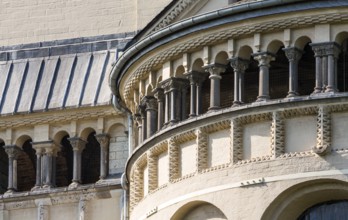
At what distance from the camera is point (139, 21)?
161ft

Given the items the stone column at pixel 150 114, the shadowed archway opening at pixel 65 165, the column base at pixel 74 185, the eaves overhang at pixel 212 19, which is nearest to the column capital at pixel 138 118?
the stone column at pixel 150 114

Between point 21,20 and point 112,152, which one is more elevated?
point 21,20

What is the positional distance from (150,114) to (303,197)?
14.7 feet

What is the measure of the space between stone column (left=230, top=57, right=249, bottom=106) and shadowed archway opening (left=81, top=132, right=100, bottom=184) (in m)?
6.96

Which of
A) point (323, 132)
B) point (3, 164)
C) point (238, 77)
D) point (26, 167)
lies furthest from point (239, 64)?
point (3, 164)

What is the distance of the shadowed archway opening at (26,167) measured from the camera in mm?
49688

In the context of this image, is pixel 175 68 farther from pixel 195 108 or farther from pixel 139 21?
pixel 139 21

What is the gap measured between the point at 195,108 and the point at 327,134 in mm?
3078

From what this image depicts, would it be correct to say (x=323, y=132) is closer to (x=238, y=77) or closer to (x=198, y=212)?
(x=238, y=77)

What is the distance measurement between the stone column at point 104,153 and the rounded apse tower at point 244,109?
9.80ft

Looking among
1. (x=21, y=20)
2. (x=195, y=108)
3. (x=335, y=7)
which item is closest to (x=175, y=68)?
(x=195, y=108)

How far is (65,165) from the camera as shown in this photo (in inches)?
1953

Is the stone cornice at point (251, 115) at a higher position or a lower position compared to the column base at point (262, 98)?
lower

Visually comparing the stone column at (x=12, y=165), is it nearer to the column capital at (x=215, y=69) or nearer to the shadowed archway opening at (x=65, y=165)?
the shadowed archway opening at (x=65, y=165)
